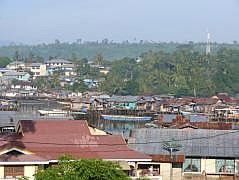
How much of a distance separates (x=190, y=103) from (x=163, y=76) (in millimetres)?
18301

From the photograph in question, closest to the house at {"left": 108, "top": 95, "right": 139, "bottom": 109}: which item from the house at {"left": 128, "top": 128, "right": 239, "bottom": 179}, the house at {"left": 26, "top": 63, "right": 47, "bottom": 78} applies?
the house at {"left": 128, "top": 128, "right": 239, "bottom": 179}

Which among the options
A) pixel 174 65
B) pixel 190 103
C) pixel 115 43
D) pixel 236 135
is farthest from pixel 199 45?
pixel 236 135

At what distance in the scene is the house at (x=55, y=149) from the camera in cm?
1255

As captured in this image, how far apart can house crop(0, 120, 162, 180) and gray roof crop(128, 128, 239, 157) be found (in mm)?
953

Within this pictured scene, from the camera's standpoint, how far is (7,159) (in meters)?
12.5

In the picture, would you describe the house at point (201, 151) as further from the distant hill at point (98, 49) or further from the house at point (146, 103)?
the distant hill at point (98, 49)

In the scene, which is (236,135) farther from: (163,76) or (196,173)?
(163,76)

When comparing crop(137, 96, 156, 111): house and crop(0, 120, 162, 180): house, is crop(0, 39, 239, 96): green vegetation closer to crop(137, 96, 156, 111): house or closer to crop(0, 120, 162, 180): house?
crop(137, 96, 156, 111): house

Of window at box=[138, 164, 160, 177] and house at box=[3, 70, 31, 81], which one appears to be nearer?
window at box=[138, 164, 160, 177]

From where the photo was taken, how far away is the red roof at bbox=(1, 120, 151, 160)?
523 inches

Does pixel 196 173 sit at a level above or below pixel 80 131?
below

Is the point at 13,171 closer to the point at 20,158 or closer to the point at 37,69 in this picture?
the point at 20,158

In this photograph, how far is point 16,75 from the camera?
76.8 m

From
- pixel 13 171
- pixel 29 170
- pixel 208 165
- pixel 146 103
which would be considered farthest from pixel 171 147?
pixel 146 103
